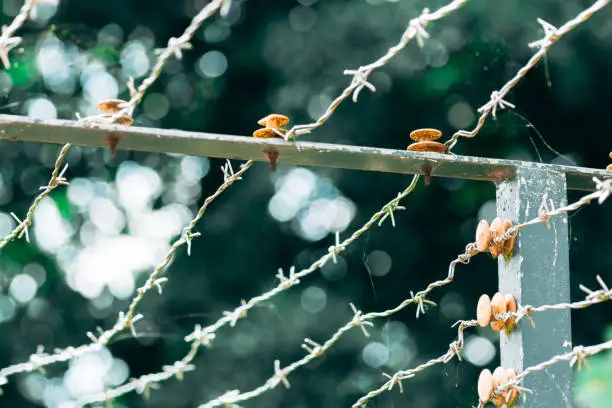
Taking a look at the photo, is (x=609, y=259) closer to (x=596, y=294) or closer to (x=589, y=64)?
(x=589, y=64)

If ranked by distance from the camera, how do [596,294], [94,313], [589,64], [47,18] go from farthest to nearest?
[94,313], [47,18], [589,64], [596,294]

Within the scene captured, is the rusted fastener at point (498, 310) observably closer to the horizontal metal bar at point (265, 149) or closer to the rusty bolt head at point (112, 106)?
the horizontal metal bar at point (265, 149)

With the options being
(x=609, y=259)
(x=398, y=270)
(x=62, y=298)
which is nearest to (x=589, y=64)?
(x=609, y=259)

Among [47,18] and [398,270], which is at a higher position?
[47,18]

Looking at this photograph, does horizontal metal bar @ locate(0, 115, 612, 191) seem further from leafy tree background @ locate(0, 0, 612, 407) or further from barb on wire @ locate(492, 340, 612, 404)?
leafy tree background @ locate(0, 0, 612, 407)

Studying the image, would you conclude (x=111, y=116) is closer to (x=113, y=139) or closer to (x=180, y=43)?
(x=113, y=139)

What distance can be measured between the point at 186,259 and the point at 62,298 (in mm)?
693

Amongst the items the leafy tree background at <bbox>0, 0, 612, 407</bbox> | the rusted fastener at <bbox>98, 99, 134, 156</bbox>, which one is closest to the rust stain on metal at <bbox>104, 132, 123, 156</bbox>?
the rusted fastener at <bbox>98, 99, 134, 156</bbox>

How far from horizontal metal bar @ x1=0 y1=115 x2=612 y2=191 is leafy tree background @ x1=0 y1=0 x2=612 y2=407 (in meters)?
2.26

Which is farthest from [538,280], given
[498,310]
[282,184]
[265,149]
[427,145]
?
[282,184]

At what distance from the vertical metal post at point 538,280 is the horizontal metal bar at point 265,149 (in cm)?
3

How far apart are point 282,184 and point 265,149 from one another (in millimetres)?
2821

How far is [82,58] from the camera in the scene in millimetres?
3824

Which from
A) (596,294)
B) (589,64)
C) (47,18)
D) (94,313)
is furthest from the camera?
(94,313)
